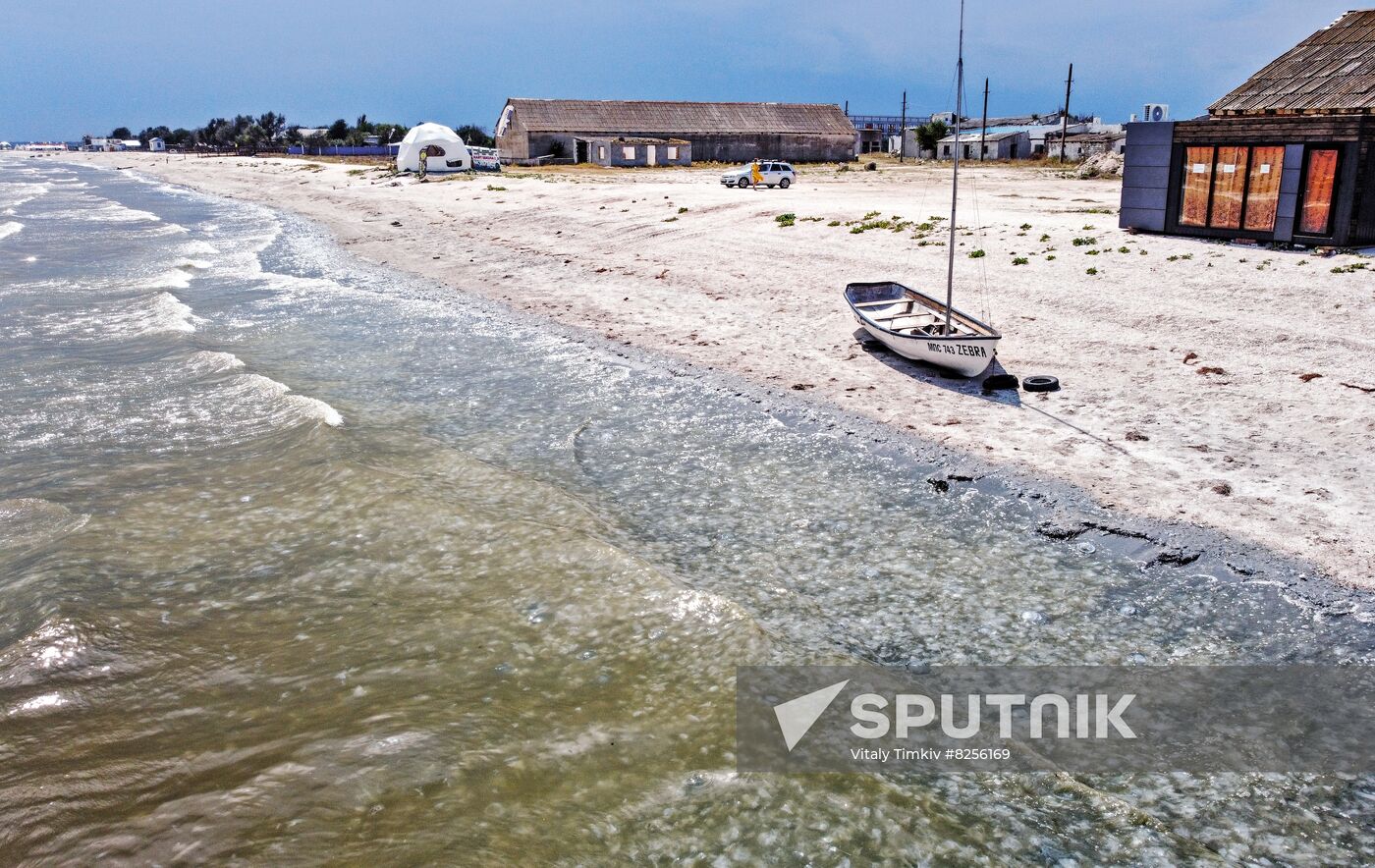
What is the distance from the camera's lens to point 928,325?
19703mm

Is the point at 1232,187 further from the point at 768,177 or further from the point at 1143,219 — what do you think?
the point at 768,177

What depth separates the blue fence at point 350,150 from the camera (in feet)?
487

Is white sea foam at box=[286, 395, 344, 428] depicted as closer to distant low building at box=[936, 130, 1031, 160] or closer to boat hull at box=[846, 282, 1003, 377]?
boat hull at box=[846, 282, 1003, 377]

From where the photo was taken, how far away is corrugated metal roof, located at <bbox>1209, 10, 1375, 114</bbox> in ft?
86.9

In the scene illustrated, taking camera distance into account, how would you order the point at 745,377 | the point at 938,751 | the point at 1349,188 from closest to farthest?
the point at 938,751, the point at 745,377, the point at 1349,188

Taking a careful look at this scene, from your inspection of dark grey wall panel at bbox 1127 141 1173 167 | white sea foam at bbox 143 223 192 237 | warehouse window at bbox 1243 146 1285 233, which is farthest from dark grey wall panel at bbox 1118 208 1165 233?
white sea foam at bbox 143 223 192 237

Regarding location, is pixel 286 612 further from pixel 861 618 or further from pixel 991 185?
pixel 991 185

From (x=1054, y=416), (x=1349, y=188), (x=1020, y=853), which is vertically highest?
(x=1349, y=188)

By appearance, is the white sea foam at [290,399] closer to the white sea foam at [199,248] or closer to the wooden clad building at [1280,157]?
the wooden clad building at [1280,157]

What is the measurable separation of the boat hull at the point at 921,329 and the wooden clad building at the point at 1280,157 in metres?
12.6

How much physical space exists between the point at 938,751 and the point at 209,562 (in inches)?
349

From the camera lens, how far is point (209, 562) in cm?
1158

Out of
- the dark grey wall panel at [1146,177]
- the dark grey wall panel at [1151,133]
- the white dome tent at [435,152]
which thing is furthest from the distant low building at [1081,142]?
the dark grey wall panel at [1146,177]

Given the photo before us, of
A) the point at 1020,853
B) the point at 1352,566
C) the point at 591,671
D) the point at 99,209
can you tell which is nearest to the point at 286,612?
the point at 591,671
